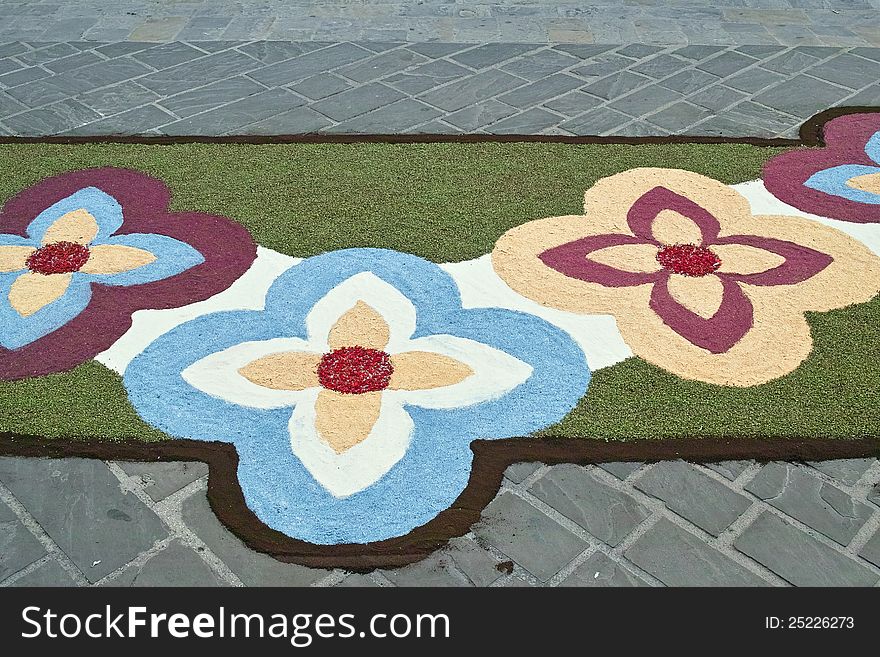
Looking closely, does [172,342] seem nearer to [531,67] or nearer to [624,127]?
A: [624,127]

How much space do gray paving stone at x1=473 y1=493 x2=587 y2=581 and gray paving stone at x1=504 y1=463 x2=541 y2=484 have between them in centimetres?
7

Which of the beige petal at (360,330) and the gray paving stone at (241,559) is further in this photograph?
the beige petal at (360,330)

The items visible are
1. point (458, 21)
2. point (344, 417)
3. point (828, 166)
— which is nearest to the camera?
point (344, 417)

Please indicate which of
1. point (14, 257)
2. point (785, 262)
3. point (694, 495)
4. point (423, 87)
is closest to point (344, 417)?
point (694, 495)

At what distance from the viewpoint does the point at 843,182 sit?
4.13 m

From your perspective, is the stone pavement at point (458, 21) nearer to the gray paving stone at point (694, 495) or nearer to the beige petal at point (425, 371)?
the beige petal at point (425, 371)

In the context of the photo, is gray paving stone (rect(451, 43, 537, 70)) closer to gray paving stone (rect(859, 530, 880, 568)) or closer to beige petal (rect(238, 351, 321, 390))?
beige petal (rect(238, 351, 321, 390))

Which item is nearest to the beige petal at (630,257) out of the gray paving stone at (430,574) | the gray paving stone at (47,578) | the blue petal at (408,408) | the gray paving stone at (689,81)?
the blue petal at (408,408)

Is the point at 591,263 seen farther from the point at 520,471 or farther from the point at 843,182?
the point at 843,182

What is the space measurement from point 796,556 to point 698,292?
123cm

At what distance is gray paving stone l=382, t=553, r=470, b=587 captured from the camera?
2393mm

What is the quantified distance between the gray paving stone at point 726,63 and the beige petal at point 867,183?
130cm

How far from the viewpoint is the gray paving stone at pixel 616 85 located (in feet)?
16.4
